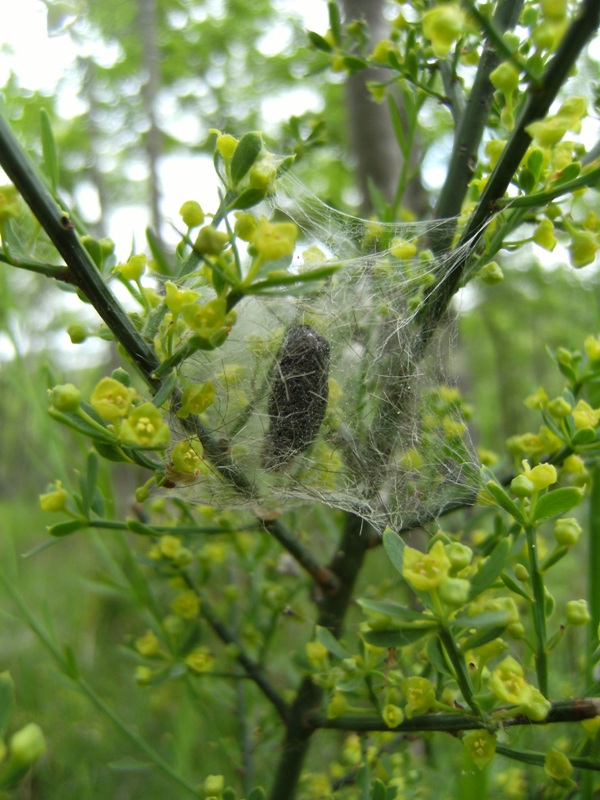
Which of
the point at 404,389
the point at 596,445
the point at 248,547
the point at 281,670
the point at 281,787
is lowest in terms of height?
the point at 281,670

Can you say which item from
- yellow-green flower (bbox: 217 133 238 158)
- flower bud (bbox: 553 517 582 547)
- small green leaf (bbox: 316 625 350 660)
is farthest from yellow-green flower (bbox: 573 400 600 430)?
yellow-green flower (bbox: 217 133 238 158)

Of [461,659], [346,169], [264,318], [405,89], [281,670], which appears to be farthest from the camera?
[346,169]

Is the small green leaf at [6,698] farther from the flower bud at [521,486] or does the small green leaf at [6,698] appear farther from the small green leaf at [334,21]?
the small green leaf at [334,21]

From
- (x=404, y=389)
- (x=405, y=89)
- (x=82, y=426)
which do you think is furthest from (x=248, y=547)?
(x=405, y=89)

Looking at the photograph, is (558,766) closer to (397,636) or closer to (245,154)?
(397,636)

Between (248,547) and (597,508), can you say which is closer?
(597,508)

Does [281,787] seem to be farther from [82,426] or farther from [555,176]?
[555,176]

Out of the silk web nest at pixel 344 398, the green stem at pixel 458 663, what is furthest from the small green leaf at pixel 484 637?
the silk web nest at pixel 344 398
